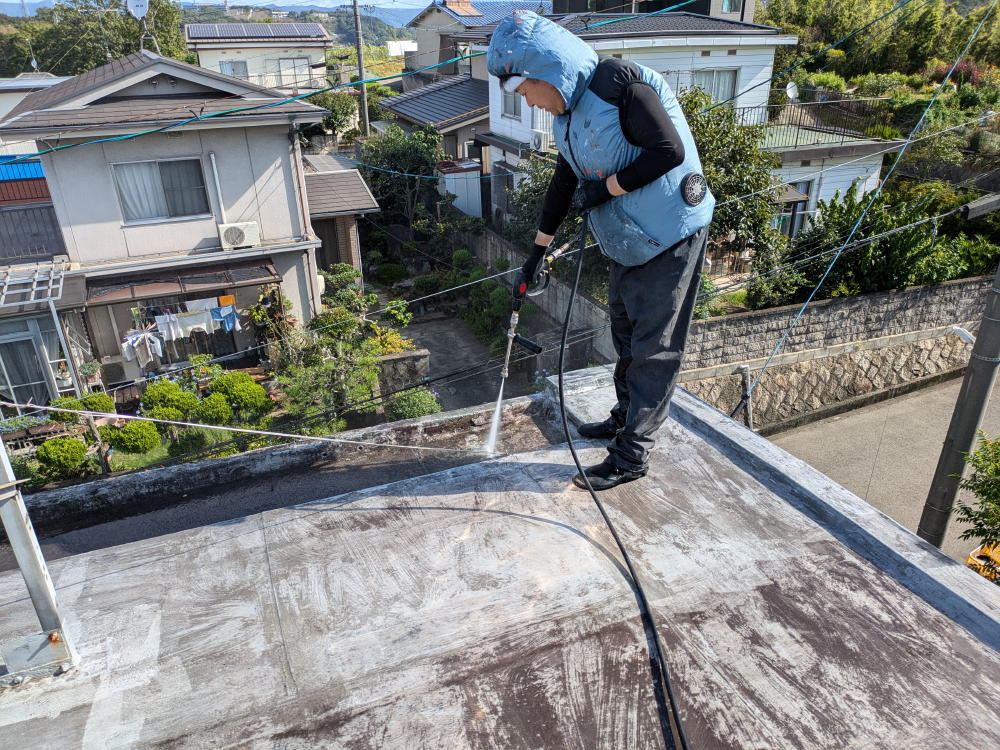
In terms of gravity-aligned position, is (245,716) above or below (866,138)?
above

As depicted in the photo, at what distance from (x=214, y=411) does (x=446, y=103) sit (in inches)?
622

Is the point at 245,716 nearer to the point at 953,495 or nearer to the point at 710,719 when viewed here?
the point at 710,719

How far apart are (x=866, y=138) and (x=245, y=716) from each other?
1827 centimetres

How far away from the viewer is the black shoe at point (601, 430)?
11.7ft

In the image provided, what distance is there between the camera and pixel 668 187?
2.83 m

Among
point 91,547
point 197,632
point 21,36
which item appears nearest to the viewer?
point 197,632

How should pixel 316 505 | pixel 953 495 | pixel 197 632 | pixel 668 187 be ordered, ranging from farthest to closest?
pixel 953 495
pixel 316 505
pixel 668 187
pixel 197 632

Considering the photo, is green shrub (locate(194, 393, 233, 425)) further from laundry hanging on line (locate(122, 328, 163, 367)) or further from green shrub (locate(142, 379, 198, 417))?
laundry hanging on line (locate(122, 328, 163, 367))

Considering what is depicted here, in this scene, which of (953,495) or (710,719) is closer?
(710,719)

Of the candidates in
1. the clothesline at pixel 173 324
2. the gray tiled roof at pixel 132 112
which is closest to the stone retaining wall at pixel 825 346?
the clothesline at pixel 173 324

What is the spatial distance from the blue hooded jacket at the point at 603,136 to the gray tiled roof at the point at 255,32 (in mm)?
32704

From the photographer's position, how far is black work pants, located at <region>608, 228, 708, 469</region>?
297 centimetres

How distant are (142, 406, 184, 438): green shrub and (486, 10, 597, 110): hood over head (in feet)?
27.1

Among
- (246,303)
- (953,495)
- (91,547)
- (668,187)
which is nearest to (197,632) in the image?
(91,547)
